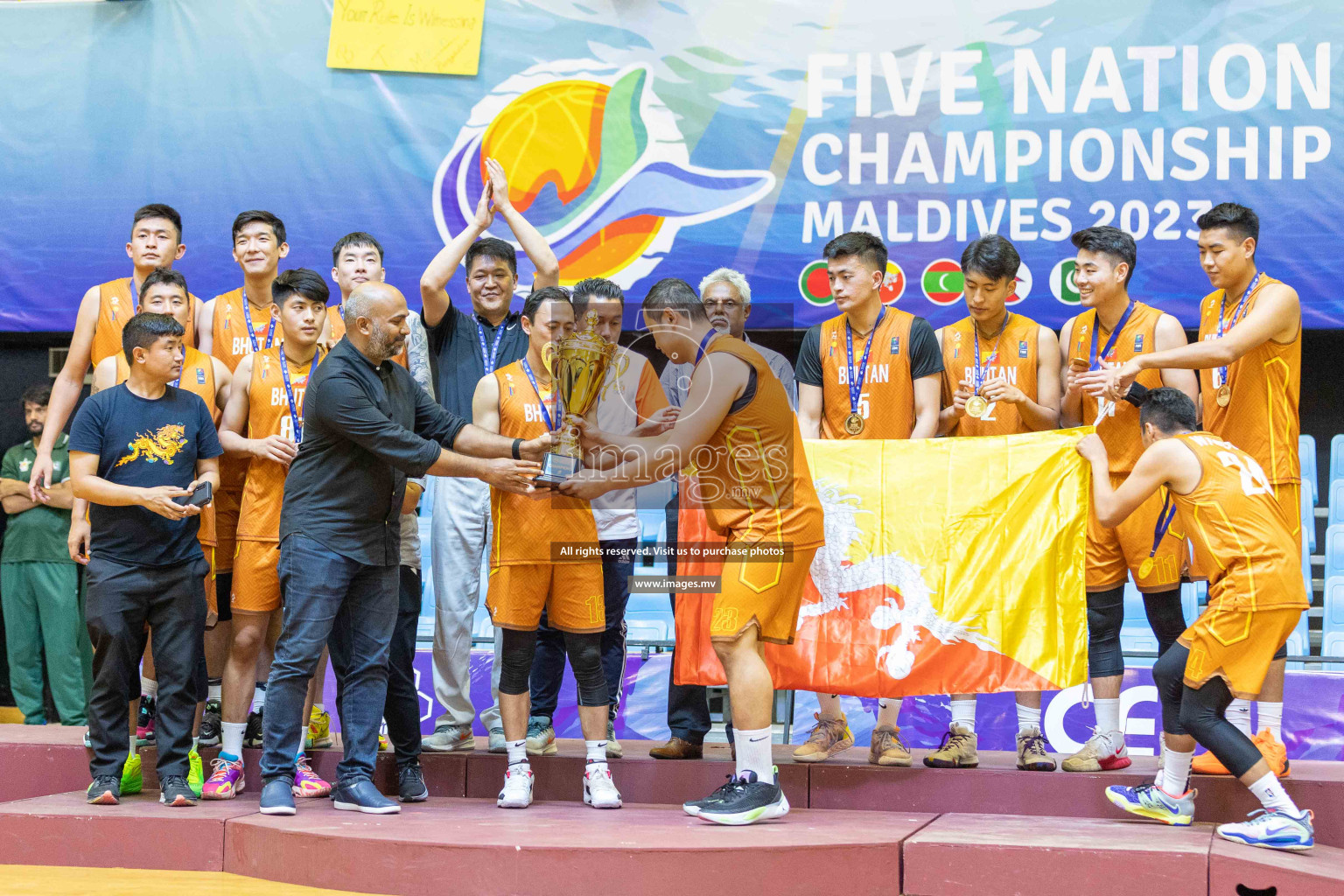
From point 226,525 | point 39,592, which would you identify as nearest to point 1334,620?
point 226,525

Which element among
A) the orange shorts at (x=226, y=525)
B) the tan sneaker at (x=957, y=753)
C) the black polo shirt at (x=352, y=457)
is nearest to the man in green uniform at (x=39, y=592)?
the orange shorts at (x=226, y=525)

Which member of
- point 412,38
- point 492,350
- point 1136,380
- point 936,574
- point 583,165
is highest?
point 412,38

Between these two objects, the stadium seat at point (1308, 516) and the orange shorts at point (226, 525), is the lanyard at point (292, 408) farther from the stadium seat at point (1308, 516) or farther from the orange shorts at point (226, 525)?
the stadium seat at point (1308, 516)

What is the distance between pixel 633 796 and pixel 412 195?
12.4 ft

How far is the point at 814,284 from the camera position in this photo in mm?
6562

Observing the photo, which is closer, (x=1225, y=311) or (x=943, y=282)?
(x=1225, y=311)

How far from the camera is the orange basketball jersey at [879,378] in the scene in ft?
16.1

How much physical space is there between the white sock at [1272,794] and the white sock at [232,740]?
357 centimetres

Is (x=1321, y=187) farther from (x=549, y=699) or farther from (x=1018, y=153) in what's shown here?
(x=549, y=699)

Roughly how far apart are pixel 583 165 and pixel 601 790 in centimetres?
379

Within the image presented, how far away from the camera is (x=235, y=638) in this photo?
177 inches

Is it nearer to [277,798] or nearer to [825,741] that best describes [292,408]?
[277,798]

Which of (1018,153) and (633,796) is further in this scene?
(1018,153)

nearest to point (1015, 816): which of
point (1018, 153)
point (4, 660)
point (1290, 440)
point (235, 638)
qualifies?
point (1290, 440)
